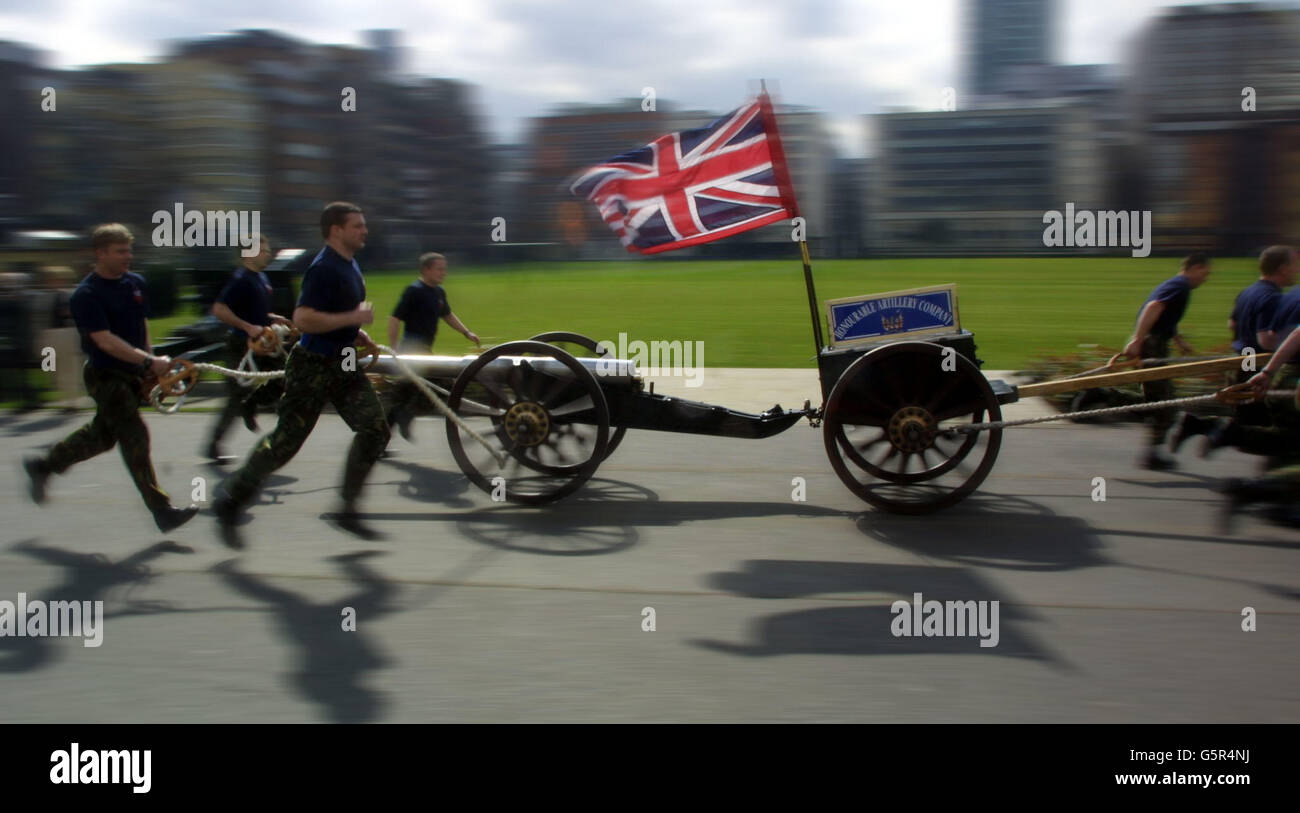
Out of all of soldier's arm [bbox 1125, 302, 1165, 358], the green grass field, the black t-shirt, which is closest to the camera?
soldier's arm [bbox 1125, 302, 1165, 358]

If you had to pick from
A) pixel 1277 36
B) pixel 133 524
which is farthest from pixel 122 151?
pixel 1277 36

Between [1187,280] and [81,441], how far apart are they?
758cm

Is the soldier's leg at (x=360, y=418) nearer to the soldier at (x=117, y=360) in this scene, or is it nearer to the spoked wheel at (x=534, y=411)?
the spoked wheel at (x=534, y=411)

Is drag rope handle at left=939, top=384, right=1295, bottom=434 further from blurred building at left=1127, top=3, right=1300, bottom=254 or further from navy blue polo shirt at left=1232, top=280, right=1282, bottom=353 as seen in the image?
blurred building at left=1127, top=3, right=1300, bottom=254

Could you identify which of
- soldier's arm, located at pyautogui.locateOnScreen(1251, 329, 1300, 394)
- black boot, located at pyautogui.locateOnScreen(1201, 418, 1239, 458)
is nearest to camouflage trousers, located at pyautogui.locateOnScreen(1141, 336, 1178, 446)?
black boot, located at pyautogui.locateOnScreen(1201, 418, 1239, 458)

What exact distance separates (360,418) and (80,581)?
1.61 m

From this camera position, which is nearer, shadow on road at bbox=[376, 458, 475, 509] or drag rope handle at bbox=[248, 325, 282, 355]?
drag rope handle at bbox=[248, 325, 282, 355]

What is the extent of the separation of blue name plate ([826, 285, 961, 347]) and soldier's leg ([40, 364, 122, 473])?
4.13 m

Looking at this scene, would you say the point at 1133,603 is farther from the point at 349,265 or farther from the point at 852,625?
the point at 349,265

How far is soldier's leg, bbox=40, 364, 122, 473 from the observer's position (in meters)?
6.03

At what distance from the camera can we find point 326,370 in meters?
6.01

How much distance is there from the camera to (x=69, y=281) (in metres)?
13.6

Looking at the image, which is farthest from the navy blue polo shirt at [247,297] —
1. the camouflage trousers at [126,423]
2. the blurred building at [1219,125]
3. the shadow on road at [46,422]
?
the blurred building at [1219,125]
